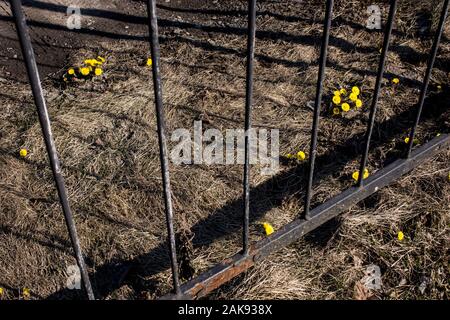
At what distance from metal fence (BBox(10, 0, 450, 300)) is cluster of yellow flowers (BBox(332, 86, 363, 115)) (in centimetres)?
83

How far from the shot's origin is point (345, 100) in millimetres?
3824

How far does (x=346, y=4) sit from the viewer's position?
187 inches

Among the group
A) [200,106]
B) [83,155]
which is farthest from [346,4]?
[83,155]

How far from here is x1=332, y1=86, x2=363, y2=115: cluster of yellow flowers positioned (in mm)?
3721

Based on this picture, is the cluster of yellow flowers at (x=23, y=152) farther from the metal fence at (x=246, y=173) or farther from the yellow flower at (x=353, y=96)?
the yellow flower at (x=353, y=96)

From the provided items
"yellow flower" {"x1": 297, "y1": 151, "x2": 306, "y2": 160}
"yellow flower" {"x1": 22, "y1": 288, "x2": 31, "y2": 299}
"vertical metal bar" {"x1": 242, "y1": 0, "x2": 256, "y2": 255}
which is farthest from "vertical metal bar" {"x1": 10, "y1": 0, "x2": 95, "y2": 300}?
"yellow flower" {"x1": 297, "y1": 151, "x2": 306, "y2": 160}

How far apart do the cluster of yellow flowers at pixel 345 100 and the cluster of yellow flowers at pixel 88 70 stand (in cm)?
163

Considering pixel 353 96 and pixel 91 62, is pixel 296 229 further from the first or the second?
pixel 91 62

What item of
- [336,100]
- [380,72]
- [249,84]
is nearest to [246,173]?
[249,84]

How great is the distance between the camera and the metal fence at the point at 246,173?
162 centimetres

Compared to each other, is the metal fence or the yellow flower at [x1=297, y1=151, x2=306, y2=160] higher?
the metal fence

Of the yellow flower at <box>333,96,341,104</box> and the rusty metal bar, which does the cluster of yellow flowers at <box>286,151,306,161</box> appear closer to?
the yellow flower at <box>333,96,341,104</box>

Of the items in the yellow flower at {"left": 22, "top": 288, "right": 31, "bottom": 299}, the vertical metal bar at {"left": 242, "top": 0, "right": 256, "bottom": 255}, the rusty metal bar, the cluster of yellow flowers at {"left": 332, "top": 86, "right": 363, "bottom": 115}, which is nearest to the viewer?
the vertical metal bar at {"left": 242, "top": 0, "right": 256, "bottom": 255}

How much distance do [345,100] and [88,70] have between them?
1.76m
